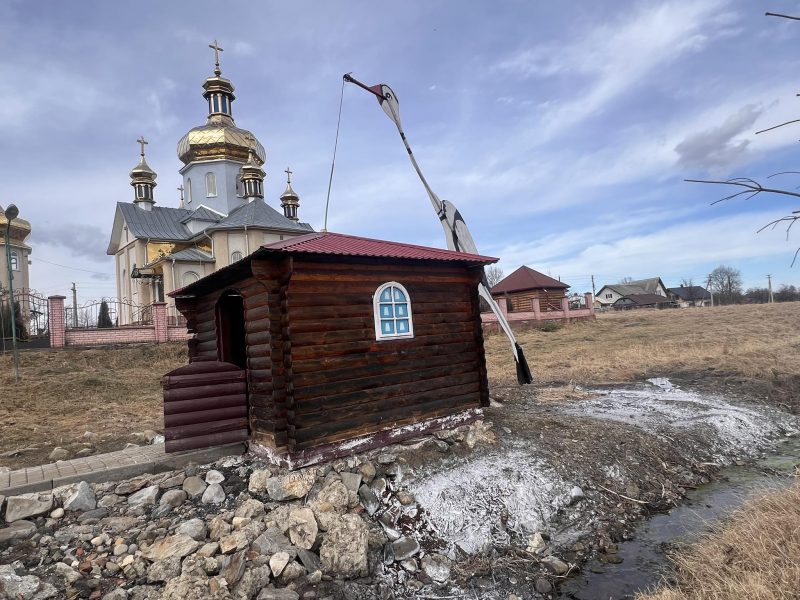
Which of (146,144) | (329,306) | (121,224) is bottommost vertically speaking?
(329,306)

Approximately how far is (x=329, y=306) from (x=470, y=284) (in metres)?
3.15

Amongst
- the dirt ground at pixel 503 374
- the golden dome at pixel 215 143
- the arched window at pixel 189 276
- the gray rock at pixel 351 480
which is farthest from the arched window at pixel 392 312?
the golden dome at pixel 215 143

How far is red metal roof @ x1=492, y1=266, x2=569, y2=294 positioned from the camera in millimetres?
34531

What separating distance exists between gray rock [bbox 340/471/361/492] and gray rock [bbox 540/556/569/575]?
2.47m

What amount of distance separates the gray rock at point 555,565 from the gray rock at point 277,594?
2.88 meters

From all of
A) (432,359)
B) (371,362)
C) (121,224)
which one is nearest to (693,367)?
(432,359)

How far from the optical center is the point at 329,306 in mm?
7148

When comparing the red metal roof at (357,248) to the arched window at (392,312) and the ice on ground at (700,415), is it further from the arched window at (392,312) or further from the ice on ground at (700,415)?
the ice on ground at (700,415)

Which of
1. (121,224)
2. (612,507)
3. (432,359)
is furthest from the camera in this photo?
(121,224)

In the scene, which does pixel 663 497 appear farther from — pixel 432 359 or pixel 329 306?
pixel 329 306

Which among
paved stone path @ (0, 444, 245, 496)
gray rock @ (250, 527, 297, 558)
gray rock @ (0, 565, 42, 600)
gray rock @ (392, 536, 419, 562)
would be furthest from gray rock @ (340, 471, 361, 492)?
gray rock @ (0, 565, 42, 600)

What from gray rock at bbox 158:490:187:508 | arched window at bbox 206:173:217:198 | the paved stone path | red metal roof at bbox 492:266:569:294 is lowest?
gray rock at bbox 158:490:187:508

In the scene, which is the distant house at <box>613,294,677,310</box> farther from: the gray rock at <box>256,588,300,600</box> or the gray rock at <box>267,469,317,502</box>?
the gray rock at <box>256,588,300,600</box>

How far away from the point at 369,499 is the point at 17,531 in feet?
12.9
